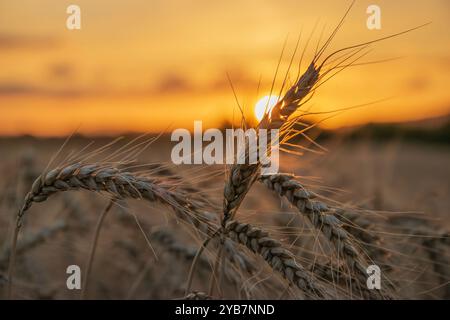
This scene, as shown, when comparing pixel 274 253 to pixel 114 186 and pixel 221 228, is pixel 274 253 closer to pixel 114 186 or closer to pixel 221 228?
pixel 221 228

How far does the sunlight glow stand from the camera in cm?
214

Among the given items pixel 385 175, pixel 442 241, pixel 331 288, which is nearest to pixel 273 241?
pixel 331 288

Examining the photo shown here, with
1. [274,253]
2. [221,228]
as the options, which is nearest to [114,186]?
[221,228]

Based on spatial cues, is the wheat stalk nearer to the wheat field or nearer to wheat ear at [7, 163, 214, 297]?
the wheat field

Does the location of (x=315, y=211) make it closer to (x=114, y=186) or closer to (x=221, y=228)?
(x=221, y=228)

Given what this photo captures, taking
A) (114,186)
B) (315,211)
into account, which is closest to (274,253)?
(315,211)

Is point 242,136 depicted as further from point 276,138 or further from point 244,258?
point 244,258

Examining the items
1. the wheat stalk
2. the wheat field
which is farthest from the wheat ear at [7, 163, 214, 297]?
the wheat stalk

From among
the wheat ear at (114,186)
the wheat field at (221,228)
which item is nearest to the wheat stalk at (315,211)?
the wheat field at (221,228)

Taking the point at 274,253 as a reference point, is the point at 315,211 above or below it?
above

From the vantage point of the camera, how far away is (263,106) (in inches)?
86.7

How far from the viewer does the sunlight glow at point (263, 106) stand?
214 cm
